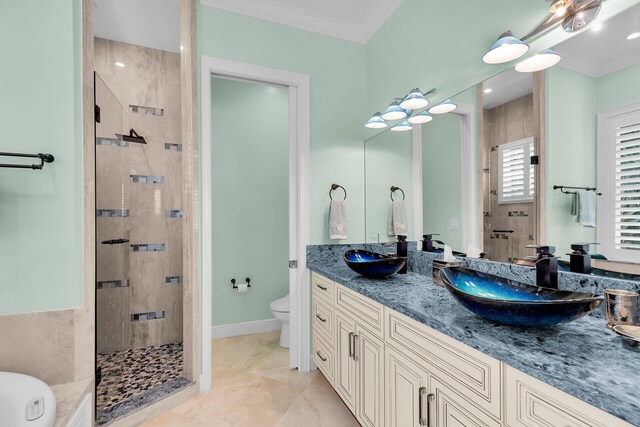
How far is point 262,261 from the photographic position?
318cm

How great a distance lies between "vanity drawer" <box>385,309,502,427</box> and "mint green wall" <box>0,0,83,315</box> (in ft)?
5.61

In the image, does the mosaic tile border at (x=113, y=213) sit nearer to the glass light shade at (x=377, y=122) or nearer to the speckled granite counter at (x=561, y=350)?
the speckled granite counter at (x=561, y=350)

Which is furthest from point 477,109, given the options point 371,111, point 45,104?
point 45,104

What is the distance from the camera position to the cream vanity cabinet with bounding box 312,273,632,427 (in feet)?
2.47

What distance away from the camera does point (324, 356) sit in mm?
2107

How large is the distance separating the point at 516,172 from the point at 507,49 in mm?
558

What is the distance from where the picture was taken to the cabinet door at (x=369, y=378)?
1.43 metres

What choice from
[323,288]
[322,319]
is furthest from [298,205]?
[322,319]

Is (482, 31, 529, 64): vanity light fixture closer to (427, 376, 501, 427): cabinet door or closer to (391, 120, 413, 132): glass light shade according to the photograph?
(391, 120, 413, 132): glass light shade

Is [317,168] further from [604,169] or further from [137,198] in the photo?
[604,169]

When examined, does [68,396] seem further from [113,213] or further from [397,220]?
[397,220]

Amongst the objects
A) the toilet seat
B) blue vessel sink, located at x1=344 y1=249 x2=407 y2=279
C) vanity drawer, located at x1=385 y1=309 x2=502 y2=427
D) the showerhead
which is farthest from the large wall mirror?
the showerhead

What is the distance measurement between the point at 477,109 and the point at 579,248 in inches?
33.4

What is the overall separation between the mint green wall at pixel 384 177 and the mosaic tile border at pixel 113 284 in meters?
1.91
